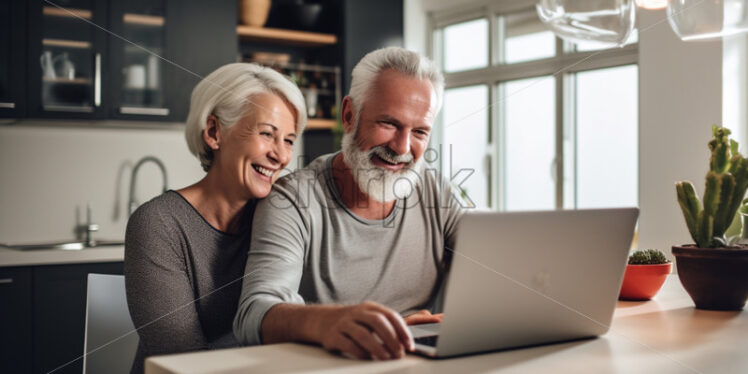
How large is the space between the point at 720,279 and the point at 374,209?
0.81 metres

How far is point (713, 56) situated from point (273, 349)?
89.6 inches

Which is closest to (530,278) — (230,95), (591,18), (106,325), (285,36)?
(591,18)

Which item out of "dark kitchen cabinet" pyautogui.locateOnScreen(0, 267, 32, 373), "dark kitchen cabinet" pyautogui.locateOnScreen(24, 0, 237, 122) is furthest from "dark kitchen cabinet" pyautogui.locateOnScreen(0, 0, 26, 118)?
"dark kitchen cabinet" pyautogui.locateOnScreen(0, 267, 32, 373)

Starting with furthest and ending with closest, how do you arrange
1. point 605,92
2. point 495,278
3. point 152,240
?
point 605,92, point 152,240, point 495,278

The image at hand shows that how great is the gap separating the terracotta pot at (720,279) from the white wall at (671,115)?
4.06 feet

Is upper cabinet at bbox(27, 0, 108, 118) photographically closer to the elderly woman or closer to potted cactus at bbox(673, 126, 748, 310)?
the elderly woman

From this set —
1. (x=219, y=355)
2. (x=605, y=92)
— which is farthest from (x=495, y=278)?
(x=605, y=92)

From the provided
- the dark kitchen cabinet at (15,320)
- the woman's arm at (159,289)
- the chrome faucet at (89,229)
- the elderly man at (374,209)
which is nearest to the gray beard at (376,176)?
the elderly man at (374,209)

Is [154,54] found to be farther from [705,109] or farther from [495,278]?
[495,278]

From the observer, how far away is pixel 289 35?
404 centimetres

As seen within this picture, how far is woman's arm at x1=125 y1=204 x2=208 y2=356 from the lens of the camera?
A: 141 centimetres

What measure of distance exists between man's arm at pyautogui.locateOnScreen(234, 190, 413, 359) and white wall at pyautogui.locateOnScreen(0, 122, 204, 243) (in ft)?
7.96

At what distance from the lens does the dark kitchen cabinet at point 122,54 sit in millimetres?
3230

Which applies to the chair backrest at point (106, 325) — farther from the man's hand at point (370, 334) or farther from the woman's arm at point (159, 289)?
the man's hand at point (370, 334)
